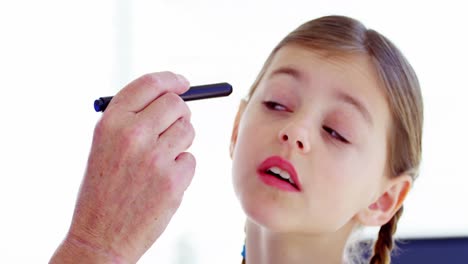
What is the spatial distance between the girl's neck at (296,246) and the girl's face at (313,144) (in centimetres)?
5

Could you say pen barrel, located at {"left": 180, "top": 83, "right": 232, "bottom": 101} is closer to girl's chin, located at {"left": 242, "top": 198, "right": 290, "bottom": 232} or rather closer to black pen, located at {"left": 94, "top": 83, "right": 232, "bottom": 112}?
black pen, located at {"left": 94, "top": 83, "right": 232, "bottom": 112}

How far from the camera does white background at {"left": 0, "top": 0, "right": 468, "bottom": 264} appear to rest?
150 cm

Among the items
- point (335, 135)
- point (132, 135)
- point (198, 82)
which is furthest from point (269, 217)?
point (198, 82)

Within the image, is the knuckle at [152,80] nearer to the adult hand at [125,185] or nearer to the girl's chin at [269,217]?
the adult hand at [125,185]

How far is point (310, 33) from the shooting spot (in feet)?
3.30

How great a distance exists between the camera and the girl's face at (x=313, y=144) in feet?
2.87

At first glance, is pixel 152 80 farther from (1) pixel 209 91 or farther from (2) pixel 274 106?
(2) pixel 274 106

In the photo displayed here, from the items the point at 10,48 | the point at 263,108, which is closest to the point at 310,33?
the point at 263,108

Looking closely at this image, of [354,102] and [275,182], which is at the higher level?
[354,102]

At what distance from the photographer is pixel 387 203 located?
1.03 metres

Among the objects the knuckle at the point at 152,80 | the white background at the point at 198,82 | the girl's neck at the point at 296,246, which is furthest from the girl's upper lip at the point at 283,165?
the white background at the point at 198,82

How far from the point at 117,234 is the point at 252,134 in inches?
12.4

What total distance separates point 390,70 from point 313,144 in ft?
0.70

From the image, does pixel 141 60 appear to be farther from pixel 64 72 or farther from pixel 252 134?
pixel 252 134
